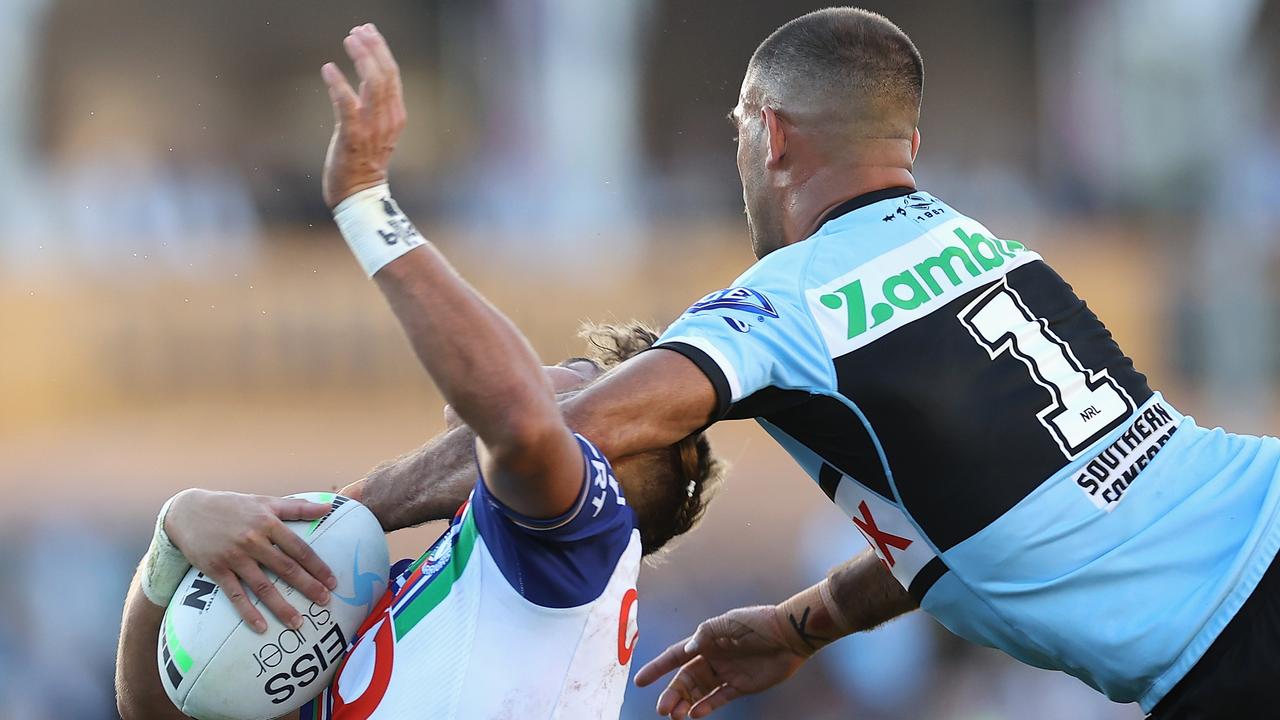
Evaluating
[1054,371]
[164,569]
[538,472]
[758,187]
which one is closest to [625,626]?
[538,472]

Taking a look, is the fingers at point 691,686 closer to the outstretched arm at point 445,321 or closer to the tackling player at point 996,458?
the tackling player at point 996,458

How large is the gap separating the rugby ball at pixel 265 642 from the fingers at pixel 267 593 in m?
0.02

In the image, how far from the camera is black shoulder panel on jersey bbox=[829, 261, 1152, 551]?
10.8 ft

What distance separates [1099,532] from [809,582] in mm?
7220

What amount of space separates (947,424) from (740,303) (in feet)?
1.85

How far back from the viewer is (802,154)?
152 inches

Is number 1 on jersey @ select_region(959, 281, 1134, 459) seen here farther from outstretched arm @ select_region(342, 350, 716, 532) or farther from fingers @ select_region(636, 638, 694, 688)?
fingers @ select_region(636, 638, 694, 688)

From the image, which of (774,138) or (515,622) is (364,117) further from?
(774,138)

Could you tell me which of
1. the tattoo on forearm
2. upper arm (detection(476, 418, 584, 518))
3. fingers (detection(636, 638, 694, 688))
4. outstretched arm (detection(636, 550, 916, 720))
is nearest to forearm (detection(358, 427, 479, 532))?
upper arm (detection(476, 418, 584, 518))

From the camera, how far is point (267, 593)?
8.94 ft

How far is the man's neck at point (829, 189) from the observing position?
3.78 metres

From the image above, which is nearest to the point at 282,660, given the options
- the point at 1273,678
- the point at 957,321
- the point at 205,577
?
the point at 205,577

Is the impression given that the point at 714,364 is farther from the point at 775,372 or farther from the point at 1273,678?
the point at 1273,678

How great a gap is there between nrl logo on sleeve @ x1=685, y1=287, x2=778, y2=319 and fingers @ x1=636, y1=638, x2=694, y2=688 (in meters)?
1.27
